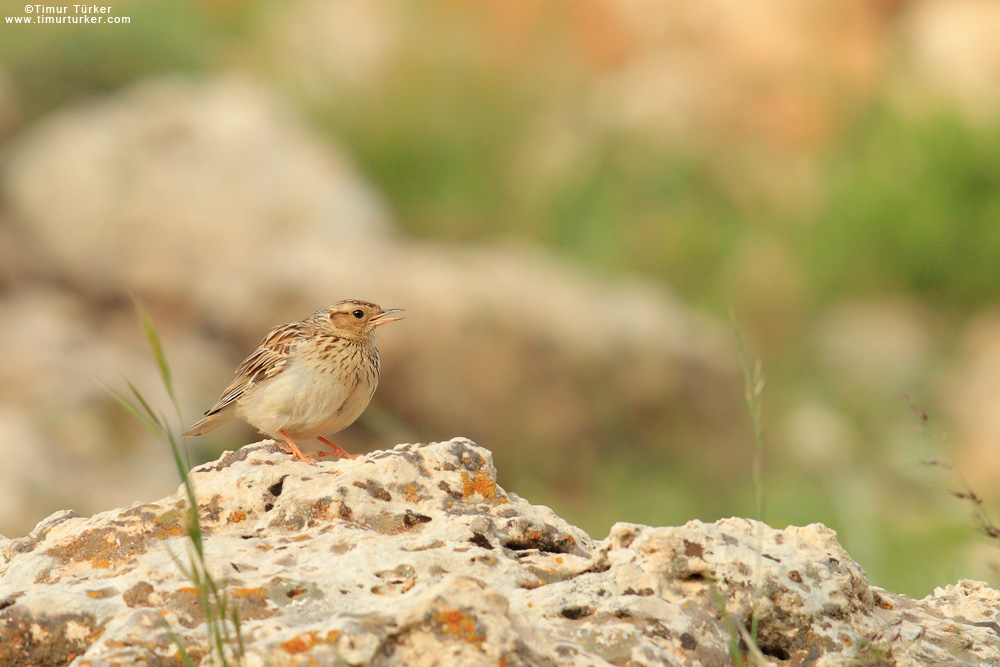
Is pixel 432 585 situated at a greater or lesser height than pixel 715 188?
lesser

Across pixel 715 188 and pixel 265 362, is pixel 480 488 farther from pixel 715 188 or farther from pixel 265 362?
pixel 715 188

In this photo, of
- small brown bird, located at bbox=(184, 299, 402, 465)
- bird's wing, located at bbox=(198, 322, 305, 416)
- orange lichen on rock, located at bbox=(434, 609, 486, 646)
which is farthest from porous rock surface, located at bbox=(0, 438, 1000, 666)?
bird's wing, located at bbox=(198, 322, 305, 416)

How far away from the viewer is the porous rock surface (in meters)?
2.54

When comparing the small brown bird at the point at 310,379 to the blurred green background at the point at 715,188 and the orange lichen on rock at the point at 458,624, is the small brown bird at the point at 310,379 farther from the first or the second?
the blurred green background at the point at 715,188

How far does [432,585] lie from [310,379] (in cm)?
224

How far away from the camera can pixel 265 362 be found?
502 cm

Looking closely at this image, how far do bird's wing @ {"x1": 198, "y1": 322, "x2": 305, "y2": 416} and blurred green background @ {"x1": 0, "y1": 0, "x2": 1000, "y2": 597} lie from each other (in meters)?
5.58

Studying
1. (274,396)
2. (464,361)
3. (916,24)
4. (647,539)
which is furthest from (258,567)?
(916,24)

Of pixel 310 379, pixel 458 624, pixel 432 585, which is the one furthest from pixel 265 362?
pixel 458 624

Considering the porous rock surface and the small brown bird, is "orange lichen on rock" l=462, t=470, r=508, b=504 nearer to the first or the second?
the porous rock surface

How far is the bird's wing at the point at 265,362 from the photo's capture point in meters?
4.97

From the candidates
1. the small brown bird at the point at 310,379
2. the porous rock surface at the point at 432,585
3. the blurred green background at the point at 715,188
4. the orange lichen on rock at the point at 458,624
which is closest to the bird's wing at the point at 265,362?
the small brown bird at the point at 310,379

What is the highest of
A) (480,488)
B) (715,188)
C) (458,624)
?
(715,188)

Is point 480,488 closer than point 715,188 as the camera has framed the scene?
Yes
